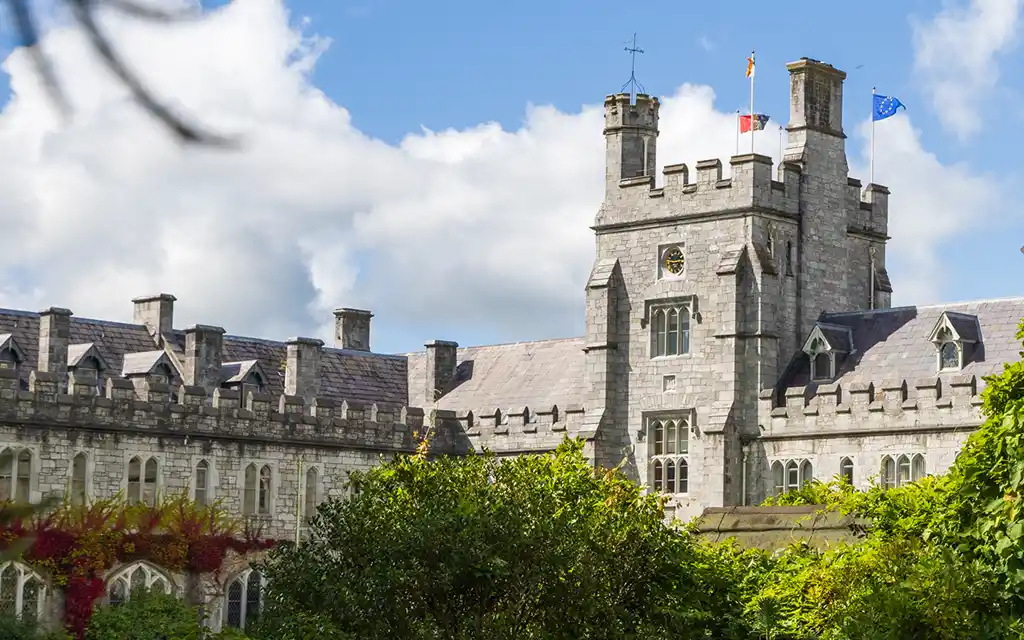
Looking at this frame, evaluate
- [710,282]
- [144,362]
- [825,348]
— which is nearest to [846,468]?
[825,348]

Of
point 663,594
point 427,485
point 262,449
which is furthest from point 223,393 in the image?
point 663,594

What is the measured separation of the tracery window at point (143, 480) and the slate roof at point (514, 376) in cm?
1214

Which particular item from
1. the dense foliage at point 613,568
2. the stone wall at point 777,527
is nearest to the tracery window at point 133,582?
the dense foliage at point 613,568

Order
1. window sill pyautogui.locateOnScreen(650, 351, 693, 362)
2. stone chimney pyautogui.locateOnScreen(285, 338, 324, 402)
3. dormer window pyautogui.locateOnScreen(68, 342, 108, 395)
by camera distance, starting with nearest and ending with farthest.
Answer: dormer window pyautogui.locateOnScreen(68, 342, 108, 395) < window sill pyautogui.locateOnScreen(650, 351, 693, 362) < stone chimney pyautogui.locateOnScreen(285, 338, 324, 402)

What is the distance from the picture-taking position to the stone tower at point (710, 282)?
51.3 meters

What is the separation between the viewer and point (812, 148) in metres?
53.8

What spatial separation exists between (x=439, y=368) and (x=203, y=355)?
9402mm

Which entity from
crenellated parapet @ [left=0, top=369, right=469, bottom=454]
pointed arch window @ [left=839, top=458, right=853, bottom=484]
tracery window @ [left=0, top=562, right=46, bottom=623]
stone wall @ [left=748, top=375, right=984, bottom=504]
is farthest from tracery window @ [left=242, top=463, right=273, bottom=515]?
pointed arch window @ [left=839, top=458, right=853, bottom=484]

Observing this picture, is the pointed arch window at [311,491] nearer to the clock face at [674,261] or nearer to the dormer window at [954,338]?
the clock face at [674,261]

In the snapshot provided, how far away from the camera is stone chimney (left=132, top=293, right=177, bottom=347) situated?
5559 centimetres

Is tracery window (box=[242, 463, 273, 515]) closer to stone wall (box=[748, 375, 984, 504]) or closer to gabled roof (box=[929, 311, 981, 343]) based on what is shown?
stone wall (box=[748, 375, 984, 504])

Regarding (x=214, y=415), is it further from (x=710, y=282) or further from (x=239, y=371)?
(x=710, y=282)

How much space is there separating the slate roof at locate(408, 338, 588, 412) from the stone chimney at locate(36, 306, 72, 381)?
516 inches

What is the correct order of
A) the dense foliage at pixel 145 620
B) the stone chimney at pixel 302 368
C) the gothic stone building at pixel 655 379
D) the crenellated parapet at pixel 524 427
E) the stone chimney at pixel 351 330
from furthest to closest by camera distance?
1. the stone chimney at pixel 351 330
2. the stone chimney at pixel 302 368
3. the crenellated parapet at pixel 524 427
4. the gothic stone building at pixel 655 379
5. the dense foliage at pixel 145 620
